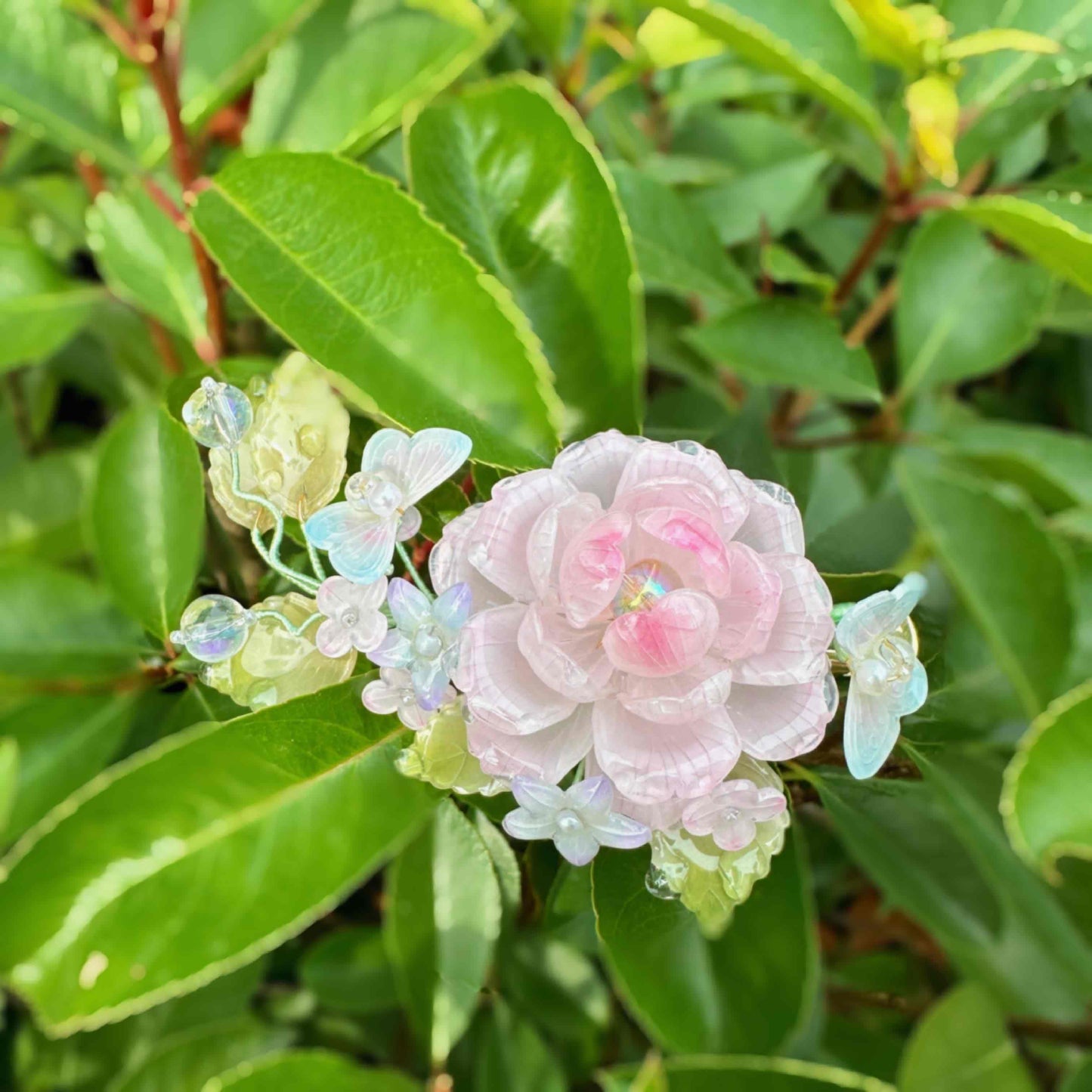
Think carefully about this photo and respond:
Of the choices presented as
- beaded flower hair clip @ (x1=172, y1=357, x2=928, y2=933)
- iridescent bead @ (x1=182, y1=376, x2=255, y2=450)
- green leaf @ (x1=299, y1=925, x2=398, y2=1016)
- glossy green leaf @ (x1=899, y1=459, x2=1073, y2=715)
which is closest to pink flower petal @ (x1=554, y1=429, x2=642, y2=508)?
beaded flower hair clip @ (x1=172, y1=357, x2=928, y2=933)

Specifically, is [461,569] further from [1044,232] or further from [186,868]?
[1044,232]

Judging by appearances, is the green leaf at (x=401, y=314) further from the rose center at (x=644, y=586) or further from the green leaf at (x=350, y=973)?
the green leaf at (x=350, y=973)

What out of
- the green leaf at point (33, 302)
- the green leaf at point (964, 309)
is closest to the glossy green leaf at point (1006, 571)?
the green leaf at point (964, 309)

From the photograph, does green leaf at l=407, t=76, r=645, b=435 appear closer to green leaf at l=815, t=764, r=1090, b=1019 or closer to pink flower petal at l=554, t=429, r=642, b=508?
pink flower petal at l=554, t=429, r=642, b=508

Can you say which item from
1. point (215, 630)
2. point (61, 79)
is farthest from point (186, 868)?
point (61, 79)

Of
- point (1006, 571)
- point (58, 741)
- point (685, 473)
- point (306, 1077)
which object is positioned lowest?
point (306, 1077)

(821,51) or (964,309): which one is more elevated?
(821,51)
